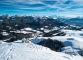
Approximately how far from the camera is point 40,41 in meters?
54.3

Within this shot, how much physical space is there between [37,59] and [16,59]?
1911 mm

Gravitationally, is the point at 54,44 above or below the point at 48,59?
below

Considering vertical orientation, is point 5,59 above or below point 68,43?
above

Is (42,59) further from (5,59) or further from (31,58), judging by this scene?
(5,59)

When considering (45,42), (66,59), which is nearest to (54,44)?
(45,42)

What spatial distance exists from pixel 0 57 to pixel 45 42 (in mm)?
38273

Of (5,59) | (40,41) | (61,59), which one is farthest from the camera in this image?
(40,41)

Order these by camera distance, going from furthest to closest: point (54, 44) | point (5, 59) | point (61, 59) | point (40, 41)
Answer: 1. point (40, 41)
2. point (54, 44)
3. point (61, 59)
4. point (5, 59)

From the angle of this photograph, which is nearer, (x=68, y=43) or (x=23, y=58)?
(x=23, y=58)

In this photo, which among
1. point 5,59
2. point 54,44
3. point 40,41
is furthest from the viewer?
point 40,41

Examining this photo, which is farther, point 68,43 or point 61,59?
point 68,43

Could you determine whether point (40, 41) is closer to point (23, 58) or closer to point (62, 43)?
point (62, 43)

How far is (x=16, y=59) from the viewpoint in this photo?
13594 millimetres

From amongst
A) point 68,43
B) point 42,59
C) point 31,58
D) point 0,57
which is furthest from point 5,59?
point 68,43
